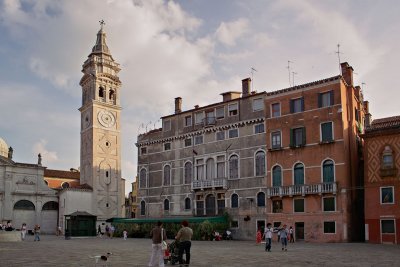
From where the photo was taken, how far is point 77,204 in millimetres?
62812

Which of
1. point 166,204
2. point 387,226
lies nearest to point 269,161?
point 387,226

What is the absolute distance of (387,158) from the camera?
122 ft

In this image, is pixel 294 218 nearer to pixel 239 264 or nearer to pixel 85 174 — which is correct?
pixel 239 264

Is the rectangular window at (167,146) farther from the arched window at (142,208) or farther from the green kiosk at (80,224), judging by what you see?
the green kiosk at (80,224)

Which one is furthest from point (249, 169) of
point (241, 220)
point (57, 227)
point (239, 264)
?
point (57, 227)

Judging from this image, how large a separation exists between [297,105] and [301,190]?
723 cm

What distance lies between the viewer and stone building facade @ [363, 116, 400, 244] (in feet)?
119

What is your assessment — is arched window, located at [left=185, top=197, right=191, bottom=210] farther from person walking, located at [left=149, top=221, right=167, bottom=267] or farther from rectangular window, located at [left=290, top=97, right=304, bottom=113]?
person walking, located at [left=149, top=221, right=167, bottom=267]

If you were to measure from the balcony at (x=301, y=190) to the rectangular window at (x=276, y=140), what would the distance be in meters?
3.60

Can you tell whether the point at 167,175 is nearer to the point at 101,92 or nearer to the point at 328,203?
the point at 328,203

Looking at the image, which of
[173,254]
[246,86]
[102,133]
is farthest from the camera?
[102,133]

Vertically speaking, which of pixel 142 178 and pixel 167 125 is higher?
Result: pixel 167 125

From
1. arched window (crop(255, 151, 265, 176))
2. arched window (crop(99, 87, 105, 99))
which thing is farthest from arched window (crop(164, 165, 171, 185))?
arched window (crop(99, 87, 105, 99))

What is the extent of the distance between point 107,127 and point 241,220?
29.0 m
